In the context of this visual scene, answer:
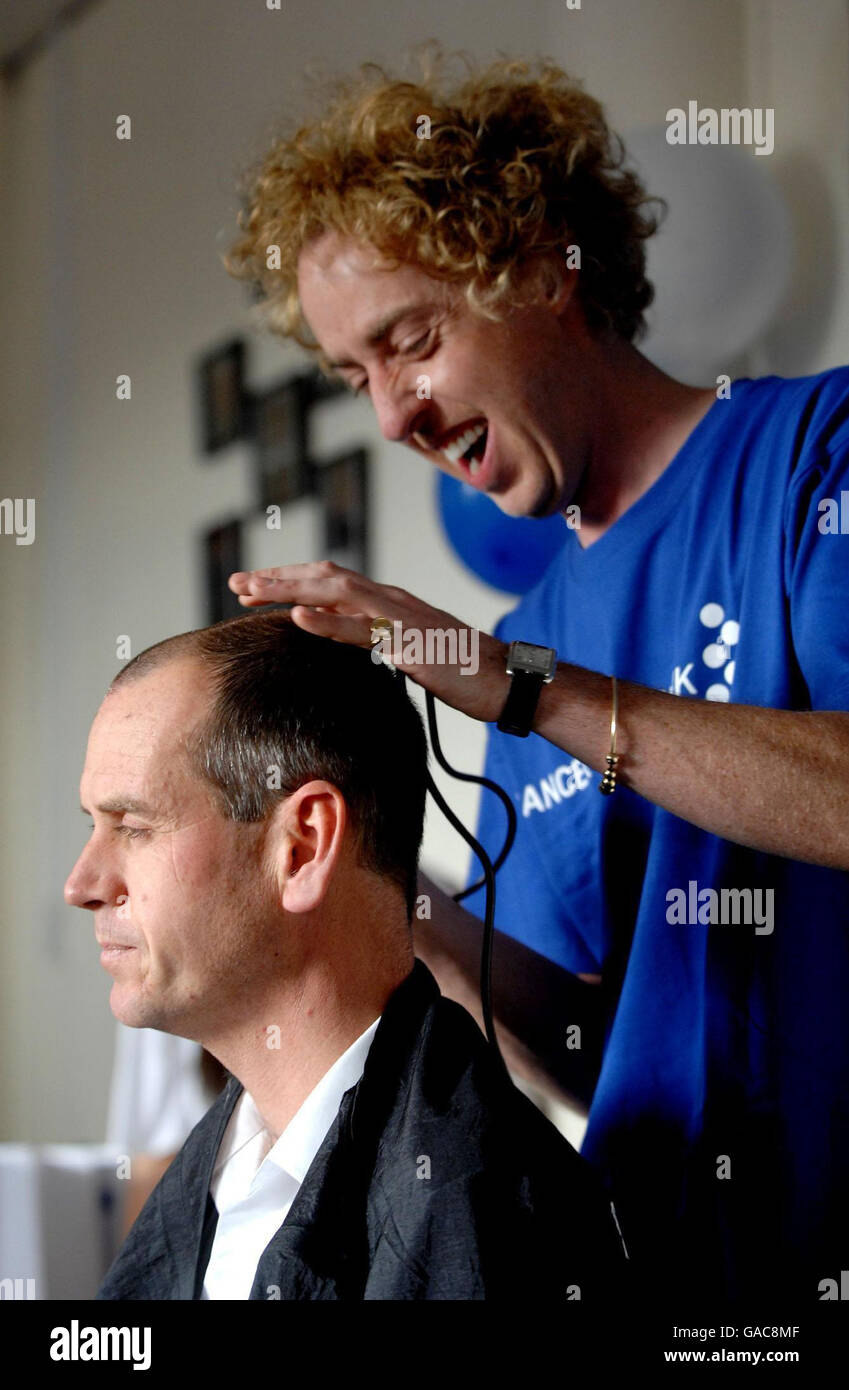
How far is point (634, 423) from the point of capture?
146cm

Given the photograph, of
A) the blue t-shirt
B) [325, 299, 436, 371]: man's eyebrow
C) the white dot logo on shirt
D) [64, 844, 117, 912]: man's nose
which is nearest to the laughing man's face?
[325, 299, 436, 371]: man's eyebrow

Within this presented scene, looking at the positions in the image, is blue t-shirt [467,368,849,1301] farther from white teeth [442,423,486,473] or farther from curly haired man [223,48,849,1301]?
white teeth [442,423,486,473]

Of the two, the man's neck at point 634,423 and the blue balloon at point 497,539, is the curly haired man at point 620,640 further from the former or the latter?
the blue balloon at point 497,539

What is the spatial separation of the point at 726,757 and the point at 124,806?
0.50m

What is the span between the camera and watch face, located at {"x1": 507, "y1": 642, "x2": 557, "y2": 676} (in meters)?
1.08

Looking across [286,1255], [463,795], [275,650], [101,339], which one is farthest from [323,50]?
[286,1255]

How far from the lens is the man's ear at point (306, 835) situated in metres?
1.12

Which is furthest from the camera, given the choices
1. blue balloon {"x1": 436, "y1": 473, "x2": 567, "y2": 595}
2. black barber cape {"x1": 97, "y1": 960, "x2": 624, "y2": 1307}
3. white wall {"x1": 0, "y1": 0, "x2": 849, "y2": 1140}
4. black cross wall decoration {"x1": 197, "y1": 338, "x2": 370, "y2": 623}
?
white wall {"x1": 0, "y1": 0, "x2": 849, "y2": 1140}

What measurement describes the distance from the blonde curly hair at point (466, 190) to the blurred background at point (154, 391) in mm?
769

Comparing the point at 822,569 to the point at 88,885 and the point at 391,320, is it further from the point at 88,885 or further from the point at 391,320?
the point at 88,885

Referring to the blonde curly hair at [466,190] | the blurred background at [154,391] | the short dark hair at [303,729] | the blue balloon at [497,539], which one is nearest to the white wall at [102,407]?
the blurred background at [154,391]

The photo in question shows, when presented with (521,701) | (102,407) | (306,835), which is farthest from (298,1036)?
(102,407)

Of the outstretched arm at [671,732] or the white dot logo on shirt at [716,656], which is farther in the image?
the white dot logo on shirt at [716,656]

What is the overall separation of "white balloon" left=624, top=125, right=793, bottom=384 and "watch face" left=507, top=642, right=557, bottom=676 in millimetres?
1124
